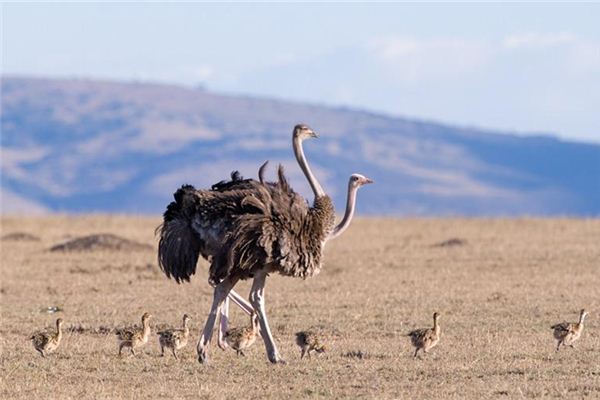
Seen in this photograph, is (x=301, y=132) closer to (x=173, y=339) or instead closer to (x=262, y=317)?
(x=262, y=317)

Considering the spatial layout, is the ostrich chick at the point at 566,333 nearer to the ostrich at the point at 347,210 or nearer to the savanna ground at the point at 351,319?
the savanna ground at the point at 351,319

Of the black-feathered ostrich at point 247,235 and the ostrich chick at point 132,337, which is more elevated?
the black-feathered ostrich at point 247,235

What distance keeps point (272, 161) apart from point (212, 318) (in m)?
144

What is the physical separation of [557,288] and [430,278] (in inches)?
88.4

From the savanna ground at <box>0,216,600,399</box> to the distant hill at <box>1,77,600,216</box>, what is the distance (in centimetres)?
12549

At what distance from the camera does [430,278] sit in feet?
69.3

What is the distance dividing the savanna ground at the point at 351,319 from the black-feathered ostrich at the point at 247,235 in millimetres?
729

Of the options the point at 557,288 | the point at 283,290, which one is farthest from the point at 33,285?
the point at 557,288

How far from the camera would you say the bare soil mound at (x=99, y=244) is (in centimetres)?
2640

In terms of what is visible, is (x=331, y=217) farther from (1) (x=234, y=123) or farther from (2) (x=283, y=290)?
(1) (x=234, y=123)

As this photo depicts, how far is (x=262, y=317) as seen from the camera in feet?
42.6

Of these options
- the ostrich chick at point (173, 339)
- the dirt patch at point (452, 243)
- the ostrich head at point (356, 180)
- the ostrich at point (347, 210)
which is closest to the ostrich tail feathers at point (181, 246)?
the ostrich chick at point (173, 339)

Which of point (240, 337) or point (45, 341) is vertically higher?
point (240, 337)

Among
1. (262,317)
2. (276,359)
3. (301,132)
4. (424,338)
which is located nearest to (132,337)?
(262,317)
